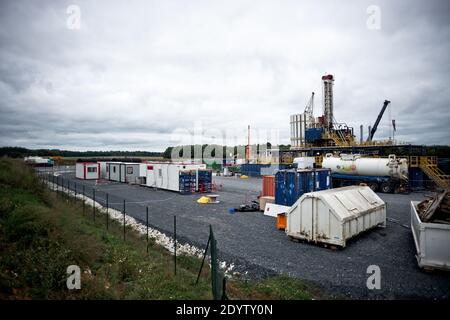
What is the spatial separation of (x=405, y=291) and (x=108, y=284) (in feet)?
26.9

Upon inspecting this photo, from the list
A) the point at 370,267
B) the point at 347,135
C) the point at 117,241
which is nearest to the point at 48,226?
the point at 117,241

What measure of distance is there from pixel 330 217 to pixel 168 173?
21025mm

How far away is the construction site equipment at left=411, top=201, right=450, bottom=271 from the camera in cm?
809

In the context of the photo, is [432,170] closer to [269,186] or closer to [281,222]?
[269,186]

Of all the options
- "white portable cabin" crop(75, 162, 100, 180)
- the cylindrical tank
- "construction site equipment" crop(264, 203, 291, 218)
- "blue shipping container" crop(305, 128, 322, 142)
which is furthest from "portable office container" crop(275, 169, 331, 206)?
"white portable cabin" crop(75, 162, 100, 180)

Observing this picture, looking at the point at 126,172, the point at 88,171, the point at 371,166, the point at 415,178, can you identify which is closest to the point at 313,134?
the point at 415,178

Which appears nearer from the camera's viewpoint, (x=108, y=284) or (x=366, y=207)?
(x=108, y=284)

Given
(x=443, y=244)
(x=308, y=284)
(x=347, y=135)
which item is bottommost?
(x=308, y=284)

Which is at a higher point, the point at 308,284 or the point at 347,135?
the point at 347,135

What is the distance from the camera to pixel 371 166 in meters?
25.2

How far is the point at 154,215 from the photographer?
56.0 feet

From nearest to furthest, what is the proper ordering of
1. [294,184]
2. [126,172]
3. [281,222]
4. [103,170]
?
1. [281,222]
2. [294,184]
3. [126,172]
4. [103,170]
